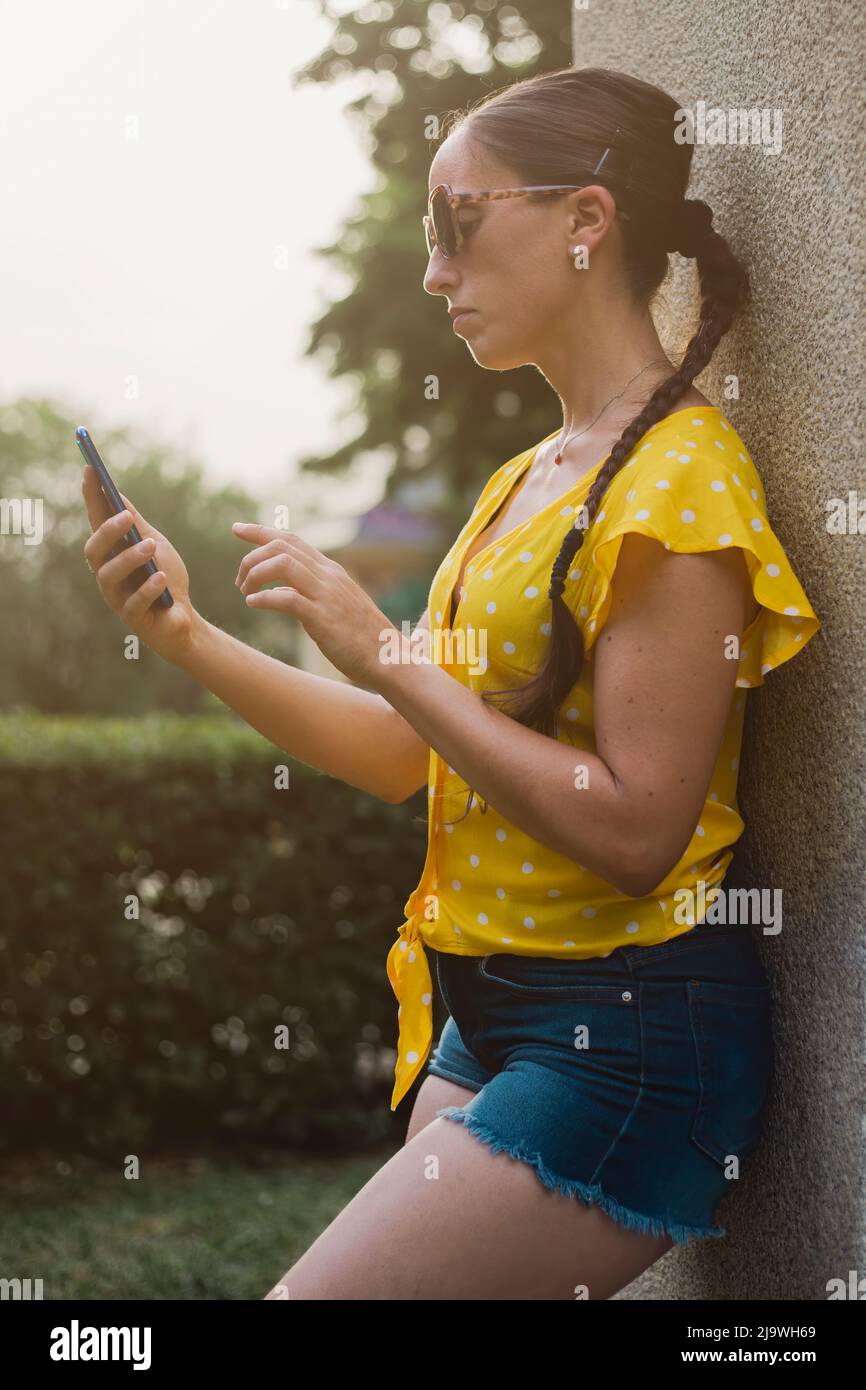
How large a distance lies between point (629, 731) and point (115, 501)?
84 cm

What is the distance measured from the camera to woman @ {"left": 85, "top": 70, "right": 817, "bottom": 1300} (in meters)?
1.72

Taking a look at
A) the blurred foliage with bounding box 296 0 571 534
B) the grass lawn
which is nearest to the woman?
the grass lawn

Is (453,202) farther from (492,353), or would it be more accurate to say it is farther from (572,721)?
(572,721)

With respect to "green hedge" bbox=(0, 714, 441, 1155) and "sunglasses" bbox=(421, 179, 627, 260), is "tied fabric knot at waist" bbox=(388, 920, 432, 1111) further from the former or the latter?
"green hedge" bbox=(0, 714, 441, 1155)

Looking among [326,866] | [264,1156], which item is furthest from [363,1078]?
[326,866]

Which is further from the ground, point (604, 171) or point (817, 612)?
point (604, 171)

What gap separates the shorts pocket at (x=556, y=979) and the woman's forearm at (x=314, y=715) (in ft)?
1.45

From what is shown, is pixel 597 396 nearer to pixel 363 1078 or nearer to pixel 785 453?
pixel 785 453

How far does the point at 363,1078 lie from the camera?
19.3 feet

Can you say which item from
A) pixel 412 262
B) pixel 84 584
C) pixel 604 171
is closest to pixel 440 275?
pixel 604 171

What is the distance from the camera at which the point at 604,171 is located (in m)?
1.93

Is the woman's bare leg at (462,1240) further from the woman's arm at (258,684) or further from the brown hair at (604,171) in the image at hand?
the woman's arm at (258,684)

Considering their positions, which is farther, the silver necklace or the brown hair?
the silver necklace
